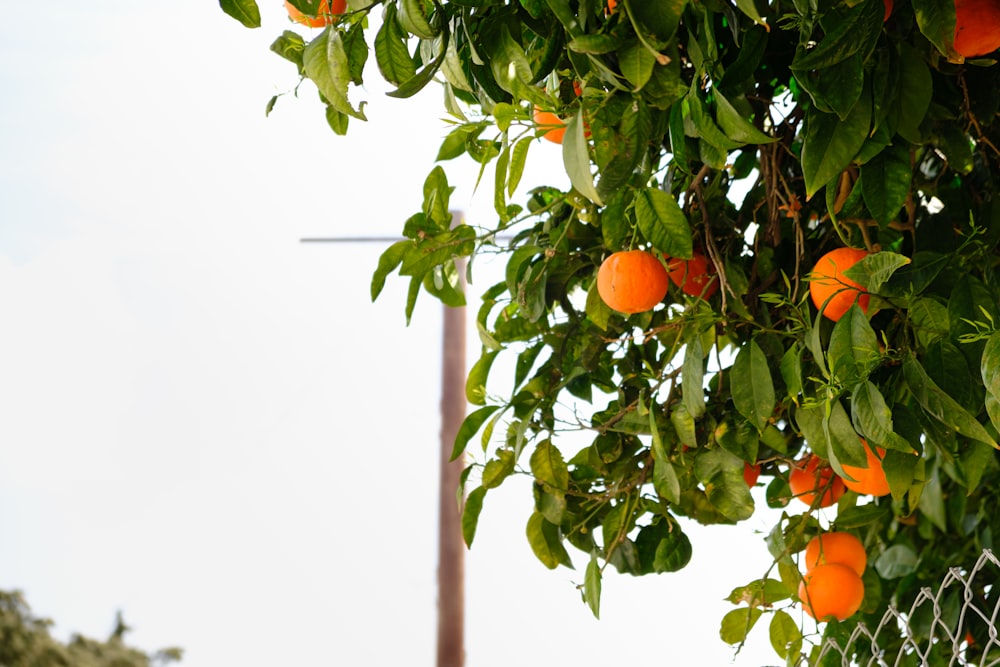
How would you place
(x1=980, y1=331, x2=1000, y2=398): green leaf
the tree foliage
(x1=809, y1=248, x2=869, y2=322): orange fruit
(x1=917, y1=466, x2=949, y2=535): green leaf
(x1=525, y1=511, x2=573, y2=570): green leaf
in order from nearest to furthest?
(x1=980, y1=331, x2=1000, y2=398): green leaf < (x1=809, y1=248, x2=869, y2=322): orange fruit < (x1=525, y1=511, x2=573, y2=570): green leaf < (x1=917, y1=466, x2=949, y2=535): green leaf < the tree foliage

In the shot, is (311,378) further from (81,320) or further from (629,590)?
(629,590)

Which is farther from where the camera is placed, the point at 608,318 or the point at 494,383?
the point at 494,383

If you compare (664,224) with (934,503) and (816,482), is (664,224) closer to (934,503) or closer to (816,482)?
(816,482)

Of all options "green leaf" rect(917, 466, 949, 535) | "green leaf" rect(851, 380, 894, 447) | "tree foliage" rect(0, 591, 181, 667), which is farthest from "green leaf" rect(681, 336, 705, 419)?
"tree foliage" rect(0, 591, 181, 667)

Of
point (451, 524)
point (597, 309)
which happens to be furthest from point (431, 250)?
point (451, 524)

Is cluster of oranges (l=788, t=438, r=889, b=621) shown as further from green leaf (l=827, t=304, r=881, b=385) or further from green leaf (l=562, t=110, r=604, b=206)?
green leaf (l=562, t=110, r=604, b=206)

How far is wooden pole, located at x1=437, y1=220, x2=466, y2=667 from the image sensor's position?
7.28ft

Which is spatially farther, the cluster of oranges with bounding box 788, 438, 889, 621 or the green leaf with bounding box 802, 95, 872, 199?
the cluster of oranges with bounding box 788, 438, 889, 621

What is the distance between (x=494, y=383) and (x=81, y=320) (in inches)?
40.6

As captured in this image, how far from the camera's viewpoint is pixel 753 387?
60 centimetres

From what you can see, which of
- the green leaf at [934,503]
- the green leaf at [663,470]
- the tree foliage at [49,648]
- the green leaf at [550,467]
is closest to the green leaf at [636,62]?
the green leaf at [663,470]

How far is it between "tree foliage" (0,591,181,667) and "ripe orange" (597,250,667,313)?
1.99m

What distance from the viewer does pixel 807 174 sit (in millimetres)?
510

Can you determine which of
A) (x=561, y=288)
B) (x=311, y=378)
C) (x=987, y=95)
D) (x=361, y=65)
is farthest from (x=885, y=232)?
(x=311, y=378)
